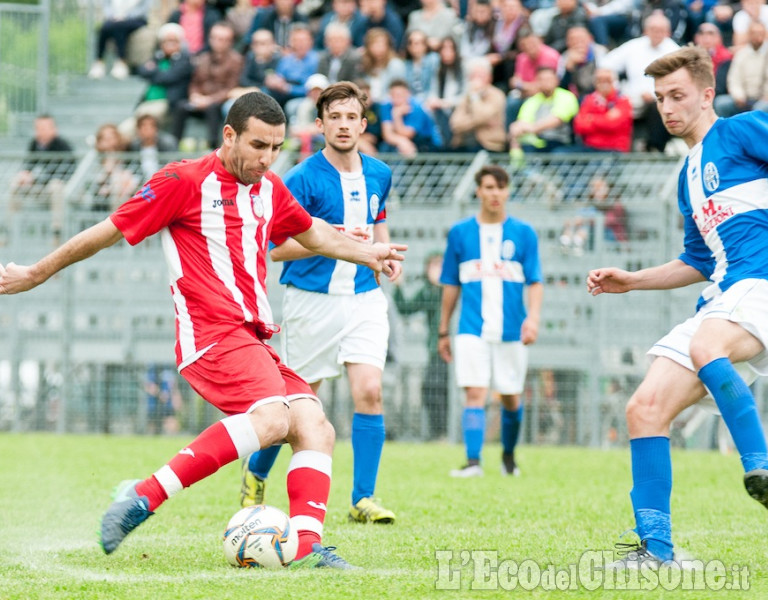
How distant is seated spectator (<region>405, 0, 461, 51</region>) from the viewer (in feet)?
55.8

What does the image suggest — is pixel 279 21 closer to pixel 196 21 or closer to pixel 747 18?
pixel 196 21

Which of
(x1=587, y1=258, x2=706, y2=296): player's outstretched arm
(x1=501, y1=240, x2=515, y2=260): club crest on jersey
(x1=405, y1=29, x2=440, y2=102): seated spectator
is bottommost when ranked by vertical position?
(x1=587, y1=258, x2=706, y2=296): player's outstretched arm

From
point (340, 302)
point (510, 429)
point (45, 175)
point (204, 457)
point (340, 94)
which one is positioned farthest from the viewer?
point (45, 175)

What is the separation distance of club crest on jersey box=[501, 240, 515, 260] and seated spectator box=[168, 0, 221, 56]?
9.33 meters

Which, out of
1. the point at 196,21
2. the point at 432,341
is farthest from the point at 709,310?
the point at 196,21

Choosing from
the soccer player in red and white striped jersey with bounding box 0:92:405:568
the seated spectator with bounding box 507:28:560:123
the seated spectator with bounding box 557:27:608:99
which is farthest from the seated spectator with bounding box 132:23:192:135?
the soccer player in red and white striped jersey with bounding box 0:92:405:568

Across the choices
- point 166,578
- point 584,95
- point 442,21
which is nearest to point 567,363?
point 584,95

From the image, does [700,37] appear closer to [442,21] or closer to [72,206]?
[442,21]

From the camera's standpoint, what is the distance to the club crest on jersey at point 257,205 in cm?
589

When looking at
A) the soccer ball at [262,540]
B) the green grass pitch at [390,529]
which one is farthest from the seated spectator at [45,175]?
the soccer ball at [262,540]

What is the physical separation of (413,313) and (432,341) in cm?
40

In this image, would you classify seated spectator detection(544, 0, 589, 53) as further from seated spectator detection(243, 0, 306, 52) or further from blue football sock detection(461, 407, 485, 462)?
blue football sock detection(461, 407, 485, 462)

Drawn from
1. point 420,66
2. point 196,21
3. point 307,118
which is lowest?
point 307,118

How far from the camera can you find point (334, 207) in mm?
7633
